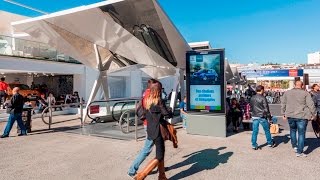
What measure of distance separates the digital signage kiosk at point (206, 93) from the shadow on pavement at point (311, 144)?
2371 millimetres

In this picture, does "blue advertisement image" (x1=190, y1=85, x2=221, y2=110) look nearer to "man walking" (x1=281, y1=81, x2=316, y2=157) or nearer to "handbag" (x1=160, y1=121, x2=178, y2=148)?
"man walking" (x1=281, y1=81, x2=316, y2=157)

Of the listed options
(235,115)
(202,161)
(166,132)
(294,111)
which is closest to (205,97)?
(235,115)

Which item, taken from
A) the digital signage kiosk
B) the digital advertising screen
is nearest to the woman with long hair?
the digital signage kiosk

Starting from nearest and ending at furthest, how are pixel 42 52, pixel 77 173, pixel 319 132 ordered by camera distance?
pixel 77 173
pixel 319 132
pixel 42 52

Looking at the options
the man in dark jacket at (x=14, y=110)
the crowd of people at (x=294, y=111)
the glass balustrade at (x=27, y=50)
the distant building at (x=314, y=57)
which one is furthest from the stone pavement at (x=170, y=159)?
the distant building at (x=314, y=57)

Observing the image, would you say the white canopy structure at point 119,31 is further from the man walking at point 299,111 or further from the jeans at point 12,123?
the man walking at point 299,111

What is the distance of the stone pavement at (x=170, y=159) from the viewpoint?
523 cm

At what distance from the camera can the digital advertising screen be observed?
9.08 m

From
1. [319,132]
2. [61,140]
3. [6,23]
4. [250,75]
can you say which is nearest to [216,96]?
[319,132]

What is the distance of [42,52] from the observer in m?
18.9

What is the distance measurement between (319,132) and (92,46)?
9792mm

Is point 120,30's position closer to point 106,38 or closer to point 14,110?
point 106,38

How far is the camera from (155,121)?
462cm

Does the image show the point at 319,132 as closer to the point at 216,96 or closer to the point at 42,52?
the point at 216,96
